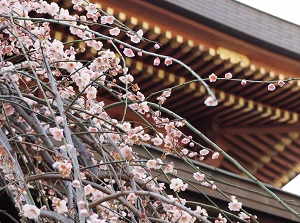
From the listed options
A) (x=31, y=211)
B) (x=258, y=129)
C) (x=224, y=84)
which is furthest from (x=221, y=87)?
(x=31, y=211)

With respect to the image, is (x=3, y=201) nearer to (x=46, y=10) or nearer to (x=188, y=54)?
(x=46, y=10)

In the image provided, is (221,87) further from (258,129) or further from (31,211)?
(31,211)

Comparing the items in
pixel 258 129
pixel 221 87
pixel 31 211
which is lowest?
pixel 31 211

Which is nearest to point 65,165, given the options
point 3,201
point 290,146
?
point 3,201

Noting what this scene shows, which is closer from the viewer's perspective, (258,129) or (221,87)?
(221,87)

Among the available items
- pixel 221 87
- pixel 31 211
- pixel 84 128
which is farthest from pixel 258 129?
pixel 31 211

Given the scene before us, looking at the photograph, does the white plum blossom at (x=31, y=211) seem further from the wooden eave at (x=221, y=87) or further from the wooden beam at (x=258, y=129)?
the wooden beam at (x=258, y=129)

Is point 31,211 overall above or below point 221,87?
below

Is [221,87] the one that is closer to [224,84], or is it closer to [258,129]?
[224,84]

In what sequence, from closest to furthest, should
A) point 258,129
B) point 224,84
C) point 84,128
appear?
point 84,128
point 224,84
point 258,129

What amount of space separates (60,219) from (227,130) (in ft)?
11.7

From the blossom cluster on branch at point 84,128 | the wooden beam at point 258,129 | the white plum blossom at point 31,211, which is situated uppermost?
the wooden beam at point 258,129

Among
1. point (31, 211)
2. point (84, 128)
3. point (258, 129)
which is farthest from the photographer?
point (258, 129)

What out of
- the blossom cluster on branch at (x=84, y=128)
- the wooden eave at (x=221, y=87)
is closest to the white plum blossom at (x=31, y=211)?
the blossom cluster on branch at (x=84, y=128)
